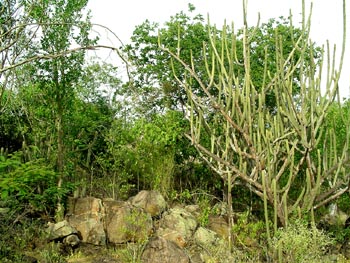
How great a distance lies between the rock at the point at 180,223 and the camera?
9.83 m

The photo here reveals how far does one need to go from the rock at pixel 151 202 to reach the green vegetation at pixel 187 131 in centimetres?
65

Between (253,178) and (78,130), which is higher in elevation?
(78,130)

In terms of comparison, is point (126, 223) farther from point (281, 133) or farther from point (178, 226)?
point (281, 133)

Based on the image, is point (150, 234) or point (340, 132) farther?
point (340, 132)

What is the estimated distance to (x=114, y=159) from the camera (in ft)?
40.4

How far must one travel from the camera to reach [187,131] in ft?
38.7

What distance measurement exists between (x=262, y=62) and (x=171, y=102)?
7.61ft

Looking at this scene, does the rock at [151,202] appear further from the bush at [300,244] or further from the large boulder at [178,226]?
the bush at [300,244]

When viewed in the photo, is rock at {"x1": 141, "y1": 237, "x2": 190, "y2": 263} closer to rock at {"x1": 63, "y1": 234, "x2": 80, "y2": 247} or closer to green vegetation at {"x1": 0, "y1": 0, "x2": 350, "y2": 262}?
green vegetation at {"x1": 0, "y1": 0, "x2": 350, "y2": 262}

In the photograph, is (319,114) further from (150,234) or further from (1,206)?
(1,206)

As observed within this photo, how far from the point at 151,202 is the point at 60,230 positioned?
1.92 m

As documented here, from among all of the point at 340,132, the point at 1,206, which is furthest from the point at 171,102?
the point at 1,206

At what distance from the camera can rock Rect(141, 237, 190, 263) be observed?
838cm

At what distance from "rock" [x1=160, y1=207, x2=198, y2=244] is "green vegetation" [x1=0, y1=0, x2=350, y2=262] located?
1.32 feet
